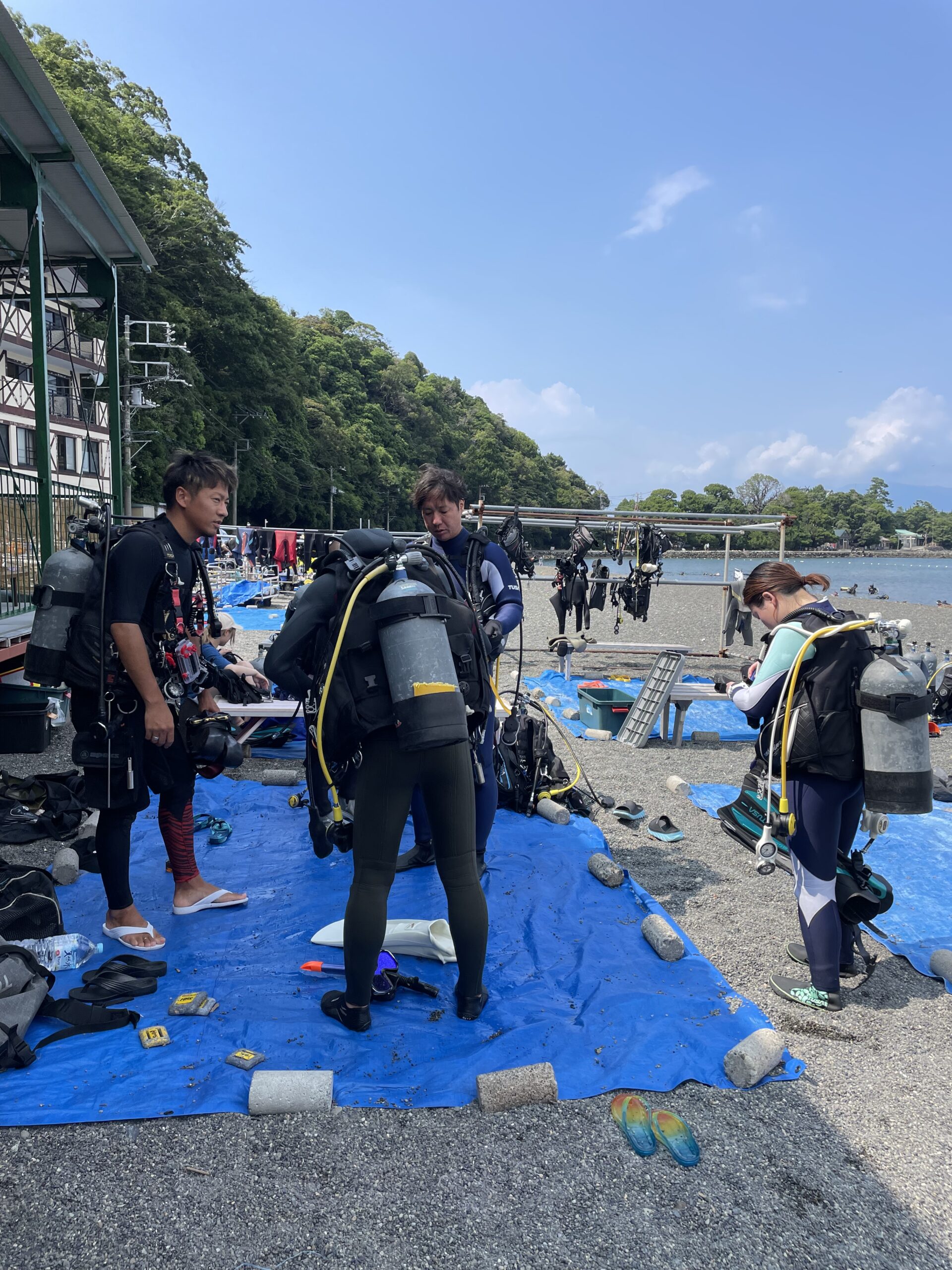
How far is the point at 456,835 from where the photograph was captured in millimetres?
2342

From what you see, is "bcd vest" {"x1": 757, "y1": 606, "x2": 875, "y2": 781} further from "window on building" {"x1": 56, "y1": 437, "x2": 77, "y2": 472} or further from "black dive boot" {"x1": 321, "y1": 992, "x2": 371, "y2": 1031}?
"window on building" {"x1": 56, "y1": 437, "x2": 77, "y2": 472}

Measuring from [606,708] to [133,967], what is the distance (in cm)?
536

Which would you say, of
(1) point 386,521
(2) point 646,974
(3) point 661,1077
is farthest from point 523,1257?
(1) point 386,521

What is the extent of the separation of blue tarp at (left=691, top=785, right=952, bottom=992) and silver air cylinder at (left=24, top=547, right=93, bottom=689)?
366cm

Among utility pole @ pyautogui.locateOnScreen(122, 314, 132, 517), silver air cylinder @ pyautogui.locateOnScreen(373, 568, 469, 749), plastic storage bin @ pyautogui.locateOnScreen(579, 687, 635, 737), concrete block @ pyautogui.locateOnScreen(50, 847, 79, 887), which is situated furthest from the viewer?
utility pole @ pyautogui.locateOnScreen(122, 314, 132, 517)

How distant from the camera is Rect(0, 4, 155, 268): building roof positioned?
14.5 feet

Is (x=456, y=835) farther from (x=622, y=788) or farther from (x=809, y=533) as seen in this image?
(x=809, y=533)

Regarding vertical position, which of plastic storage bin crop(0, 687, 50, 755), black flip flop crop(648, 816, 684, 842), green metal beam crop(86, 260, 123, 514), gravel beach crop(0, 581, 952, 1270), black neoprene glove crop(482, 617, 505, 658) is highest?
green metal beam crop(86, 260, 123, 514)

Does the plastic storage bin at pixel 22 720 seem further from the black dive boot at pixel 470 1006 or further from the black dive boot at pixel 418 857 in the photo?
the black dive boot at pixel 470 1006

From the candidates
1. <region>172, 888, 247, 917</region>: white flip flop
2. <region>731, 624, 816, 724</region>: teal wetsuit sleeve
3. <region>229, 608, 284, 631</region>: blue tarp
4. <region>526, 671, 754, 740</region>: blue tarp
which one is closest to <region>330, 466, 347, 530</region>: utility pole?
<region>229, 608, 284, 631</region>: blue tarp

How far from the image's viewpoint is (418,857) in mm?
3938

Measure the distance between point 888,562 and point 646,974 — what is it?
121 metres

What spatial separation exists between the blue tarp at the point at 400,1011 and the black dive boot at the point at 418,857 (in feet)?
0.20

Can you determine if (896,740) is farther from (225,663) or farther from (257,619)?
(257,619)
